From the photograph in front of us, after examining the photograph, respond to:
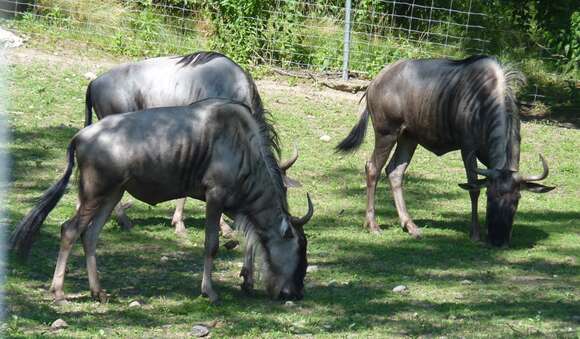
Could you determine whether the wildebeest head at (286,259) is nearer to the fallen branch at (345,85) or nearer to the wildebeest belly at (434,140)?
the wildebeest belly at (434,140)

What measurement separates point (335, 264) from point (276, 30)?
8.63 meters

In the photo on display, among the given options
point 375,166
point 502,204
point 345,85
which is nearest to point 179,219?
point 375,166

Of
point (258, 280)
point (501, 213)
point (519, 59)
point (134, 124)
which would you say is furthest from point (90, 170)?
point (519, 59)

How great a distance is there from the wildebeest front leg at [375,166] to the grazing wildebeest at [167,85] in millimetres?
1282

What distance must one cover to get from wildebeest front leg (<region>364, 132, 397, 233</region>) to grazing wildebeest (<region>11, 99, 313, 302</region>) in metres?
2.61

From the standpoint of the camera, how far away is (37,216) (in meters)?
7.50

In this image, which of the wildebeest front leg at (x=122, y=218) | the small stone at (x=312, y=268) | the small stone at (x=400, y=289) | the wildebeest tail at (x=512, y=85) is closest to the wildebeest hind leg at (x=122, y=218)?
the wildebeest front leg at (x=122, y=218)

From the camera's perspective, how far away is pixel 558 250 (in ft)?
32.2

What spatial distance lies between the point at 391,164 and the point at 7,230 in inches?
160

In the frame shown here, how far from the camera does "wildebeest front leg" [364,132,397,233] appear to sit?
34.3 feet

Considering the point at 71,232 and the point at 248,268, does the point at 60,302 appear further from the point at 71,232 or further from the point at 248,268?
the point at 248,268

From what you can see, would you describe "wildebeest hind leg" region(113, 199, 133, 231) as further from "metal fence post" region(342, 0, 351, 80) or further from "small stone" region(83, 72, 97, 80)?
"metal fence post" region(342, 0, 351, 80)

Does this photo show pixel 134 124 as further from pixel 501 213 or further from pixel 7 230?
Answer: pixel 501 213

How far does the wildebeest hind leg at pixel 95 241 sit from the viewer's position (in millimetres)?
7453
